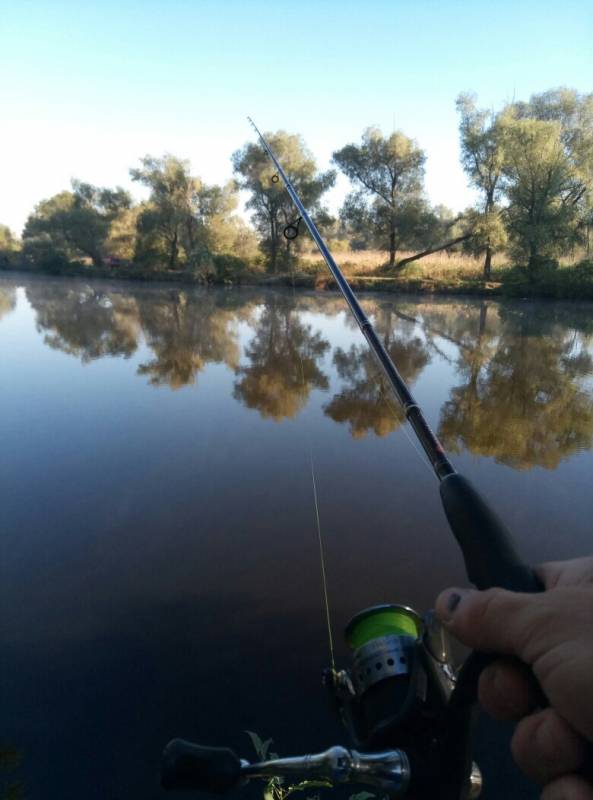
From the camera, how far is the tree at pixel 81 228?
33.9 metres

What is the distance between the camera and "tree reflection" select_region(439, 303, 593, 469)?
4.86 m

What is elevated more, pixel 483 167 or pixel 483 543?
pixel 483 167

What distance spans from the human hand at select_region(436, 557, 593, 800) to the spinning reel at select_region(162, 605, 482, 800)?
13cm

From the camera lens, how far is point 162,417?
5699mm

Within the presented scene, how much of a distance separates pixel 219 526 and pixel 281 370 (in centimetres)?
479

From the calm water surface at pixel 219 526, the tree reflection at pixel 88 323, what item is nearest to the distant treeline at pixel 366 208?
the tree reflection at pixel 88 323

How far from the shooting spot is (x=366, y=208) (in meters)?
27.3

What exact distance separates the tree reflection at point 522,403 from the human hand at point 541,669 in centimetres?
414

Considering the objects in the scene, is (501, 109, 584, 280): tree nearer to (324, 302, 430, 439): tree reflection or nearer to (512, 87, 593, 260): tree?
(512, 87, 593, 260): tree

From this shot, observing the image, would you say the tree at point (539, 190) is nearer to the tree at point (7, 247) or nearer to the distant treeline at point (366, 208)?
the distant treeline at point (366, 208)

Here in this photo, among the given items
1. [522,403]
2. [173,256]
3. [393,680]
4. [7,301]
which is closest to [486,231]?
[522,403]

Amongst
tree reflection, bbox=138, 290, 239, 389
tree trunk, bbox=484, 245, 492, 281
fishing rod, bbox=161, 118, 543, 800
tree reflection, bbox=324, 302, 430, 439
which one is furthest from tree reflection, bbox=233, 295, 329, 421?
tree trunk, bbox=484, 245, 492, 281

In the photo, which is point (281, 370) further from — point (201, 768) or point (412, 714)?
point (201, 768)

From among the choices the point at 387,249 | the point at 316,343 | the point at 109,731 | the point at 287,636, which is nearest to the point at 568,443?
the point at 287,636
